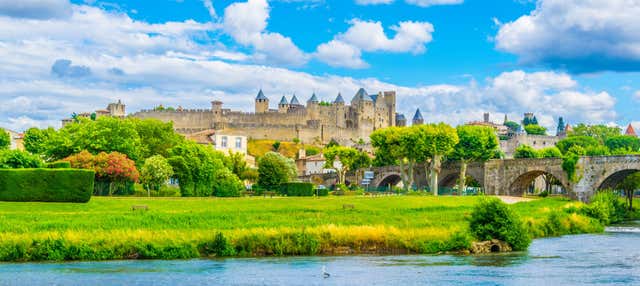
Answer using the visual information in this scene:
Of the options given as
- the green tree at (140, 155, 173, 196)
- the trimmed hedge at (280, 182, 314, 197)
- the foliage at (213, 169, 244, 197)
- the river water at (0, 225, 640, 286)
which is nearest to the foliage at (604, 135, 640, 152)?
the trimmed hedge at (280, 182, 314, 197)

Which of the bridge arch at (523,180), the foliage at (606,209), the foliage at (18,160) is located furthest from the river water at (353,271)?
the bridge arch at (523,180)

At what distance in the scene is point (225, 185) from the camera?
67188mm

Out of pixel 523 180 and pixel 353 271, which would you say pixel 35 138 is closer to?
pixel 523 180

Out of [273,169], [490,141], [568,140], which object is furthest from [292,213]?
[568,140]

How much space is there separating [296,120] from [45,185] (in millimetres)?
124153

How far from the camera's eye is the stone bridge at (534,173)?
70000 millimetres

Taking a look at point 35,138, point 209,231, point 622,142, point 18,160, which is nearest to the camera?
point 209,231

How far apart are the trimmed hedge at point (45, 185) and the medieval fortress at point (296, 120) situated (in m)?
109

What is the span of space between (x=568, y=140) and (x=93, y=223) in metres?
126

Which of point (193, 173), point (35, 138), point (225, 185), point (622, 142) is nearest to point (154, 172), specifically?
point (193, 173)

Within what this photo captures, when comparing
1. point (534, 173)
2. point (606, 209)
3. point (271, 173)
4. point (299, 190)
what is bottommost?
point (606, 209)

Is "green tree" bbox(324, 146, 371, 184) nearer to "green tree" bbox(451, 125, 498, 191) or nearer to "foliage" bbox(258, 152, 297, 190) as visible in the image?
"green tree" bbox(451, 125, 498, 191)

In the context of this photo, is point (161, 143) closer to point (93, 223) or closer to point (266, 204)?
point (266, 204)

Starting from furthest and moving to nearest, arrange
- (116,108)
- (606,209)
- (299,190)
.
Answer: (116,108) < (299,190) < (606,209)
